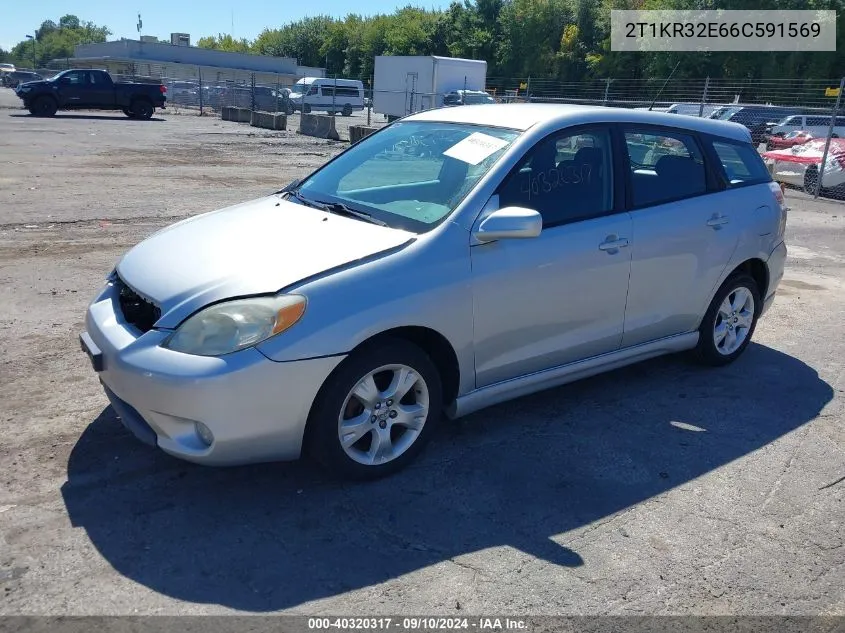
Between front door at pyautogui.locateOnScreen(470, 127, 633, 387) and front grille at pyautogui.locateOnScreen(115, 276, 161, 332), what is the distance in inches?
60.2

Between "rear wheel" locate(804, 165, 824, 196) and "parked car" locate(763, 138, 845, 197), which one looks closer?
"parked car" locate(763, 138, 845, 197)

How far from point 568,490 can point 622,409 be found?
1.14m

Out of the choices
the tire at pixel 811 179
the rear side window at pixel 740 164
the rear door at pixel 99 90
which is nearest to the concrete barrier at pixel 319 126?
the rear door at pixel 99 90

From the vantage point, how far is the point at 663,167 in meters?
4.87

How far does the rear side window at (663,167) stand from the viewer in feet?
15.3

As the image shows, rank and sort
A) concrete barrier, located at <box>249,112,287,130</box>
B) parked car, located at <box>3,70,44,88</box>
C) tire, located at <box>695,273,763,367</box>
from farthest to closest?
1. parked car, located at <box>3,70,44,88</box>
2. concrete barrier, located at <box>249,112,287,130</box>
3. tire, located at <box>695,273,763,367</box>

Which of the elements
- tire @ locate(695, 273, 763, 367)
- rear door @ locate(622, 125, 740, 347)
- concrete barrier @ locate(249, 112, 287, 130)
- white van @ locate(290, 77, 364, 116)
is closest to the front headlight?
rear door @ locate(622, 125, 740, 347)

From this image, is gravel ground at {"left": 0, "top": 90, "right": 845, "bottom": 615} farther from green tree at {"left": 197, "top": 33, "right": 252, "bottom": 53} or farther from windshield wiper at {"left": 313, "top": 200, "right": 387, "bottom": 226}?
green tree at {"left": 197, "top": 33, "right": 252, "bottom": 53}

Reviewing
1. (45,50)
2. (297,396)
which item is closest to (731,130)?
(297,396)

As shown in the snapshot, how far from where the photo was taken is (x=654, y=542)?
331 centimetres

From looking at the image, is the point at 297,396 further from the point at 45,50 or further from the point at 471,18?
the point at 45,50

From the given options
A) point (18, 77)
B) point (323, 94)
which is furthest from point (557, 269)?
point (18, 77)

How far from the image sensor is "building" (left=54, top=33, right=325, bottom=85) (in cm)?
7081

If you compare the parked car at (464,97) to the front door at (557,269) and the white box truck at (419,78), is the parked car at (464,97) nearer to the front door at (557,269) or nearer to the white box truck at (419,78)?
the white box truck at (419,78)
